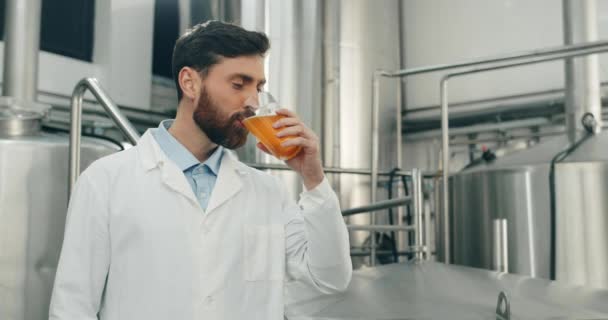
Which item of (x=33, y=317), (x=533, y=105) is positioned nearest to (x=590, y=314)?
(x=33, y=317)

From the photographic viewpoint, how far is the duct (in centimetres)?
268

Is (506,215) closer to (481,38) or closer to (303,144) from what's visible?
(303,144)

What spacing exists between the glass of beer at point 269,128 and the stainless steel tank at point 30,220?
40.9 inches

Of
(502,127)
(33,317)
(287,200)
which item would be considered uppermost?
(502,127)

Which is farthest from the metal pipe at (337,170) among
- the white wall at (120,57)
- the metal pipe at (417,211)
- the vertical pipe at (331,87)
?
the metal pipe at (417,211)

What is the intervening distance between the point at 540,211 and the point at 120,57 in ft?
7.93

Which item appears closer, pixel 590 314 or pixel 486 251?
pixel 590 314

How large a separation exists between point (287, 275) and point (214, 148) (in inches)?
11.4

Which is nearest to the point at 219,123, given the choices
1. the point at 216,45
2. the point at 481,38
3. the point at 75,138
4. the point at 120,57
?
the point at 216,45

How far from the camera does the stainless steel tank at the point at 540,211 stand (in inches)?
90.1

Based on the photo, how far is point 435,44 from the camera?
14.0 feet

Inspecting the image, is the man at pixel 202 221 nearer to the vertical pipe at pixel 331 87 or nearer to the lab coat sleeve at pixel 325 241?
the lab coat sleeve at pixel 325 241

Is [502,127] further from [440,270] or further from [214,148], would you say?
[214,148]

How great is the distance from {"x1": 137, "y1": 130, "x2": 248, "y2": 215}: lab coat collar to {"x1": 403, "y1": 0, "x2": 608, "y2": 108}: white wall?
2913mm
